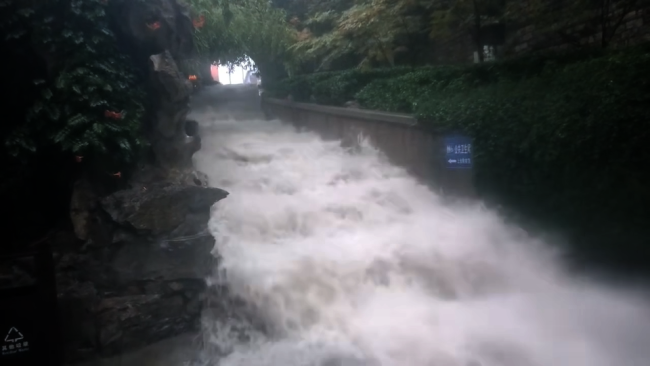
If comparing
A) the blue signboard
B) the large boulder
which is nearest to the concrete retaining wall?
the blue signboard

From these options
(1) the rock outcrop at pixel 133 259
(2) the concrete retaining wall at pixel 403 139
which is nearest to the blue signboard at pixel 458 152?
(2) the concrete retaining wall at pixel 403 139

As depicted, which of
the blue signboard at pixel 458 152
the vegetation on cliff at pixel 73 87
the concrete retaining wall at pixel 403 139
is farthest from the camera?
the concrete retaining wall at pixel 403 139

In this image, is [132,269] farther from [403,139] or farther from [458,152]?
[403,139]

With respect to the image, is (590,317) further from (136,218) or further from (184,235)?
(136,218)

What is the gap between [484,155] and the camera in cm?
688

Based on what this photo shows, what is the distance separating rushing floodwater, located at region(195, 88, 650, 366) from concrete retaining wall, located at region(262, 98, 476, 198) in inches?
12.4

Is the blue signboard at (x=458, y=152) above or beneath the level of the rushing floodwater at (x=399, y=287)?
above

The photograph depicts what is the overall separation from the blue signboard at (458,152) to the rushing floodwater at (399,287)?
630 mm

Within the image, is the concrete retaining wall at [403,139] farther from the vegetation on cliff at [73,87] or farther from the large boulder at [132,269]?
the vegetation on cliff at [73,87]

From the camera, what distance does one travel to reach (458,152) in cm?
740

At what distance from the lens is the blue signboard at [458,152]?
7.23 meters

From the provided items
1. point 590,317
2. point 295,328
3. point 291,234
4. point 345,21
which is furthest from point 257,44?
point 590,317

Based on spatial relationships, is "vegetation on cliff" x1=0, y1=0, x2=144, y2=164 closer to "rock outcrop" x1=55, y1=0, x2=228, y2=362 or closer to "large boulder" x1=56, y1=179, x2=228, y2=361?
"rock outcrop" x1=55, y1=0, x2=228, y2=362

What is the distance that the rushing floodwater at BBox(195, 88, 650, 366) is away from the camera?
4.83 m
